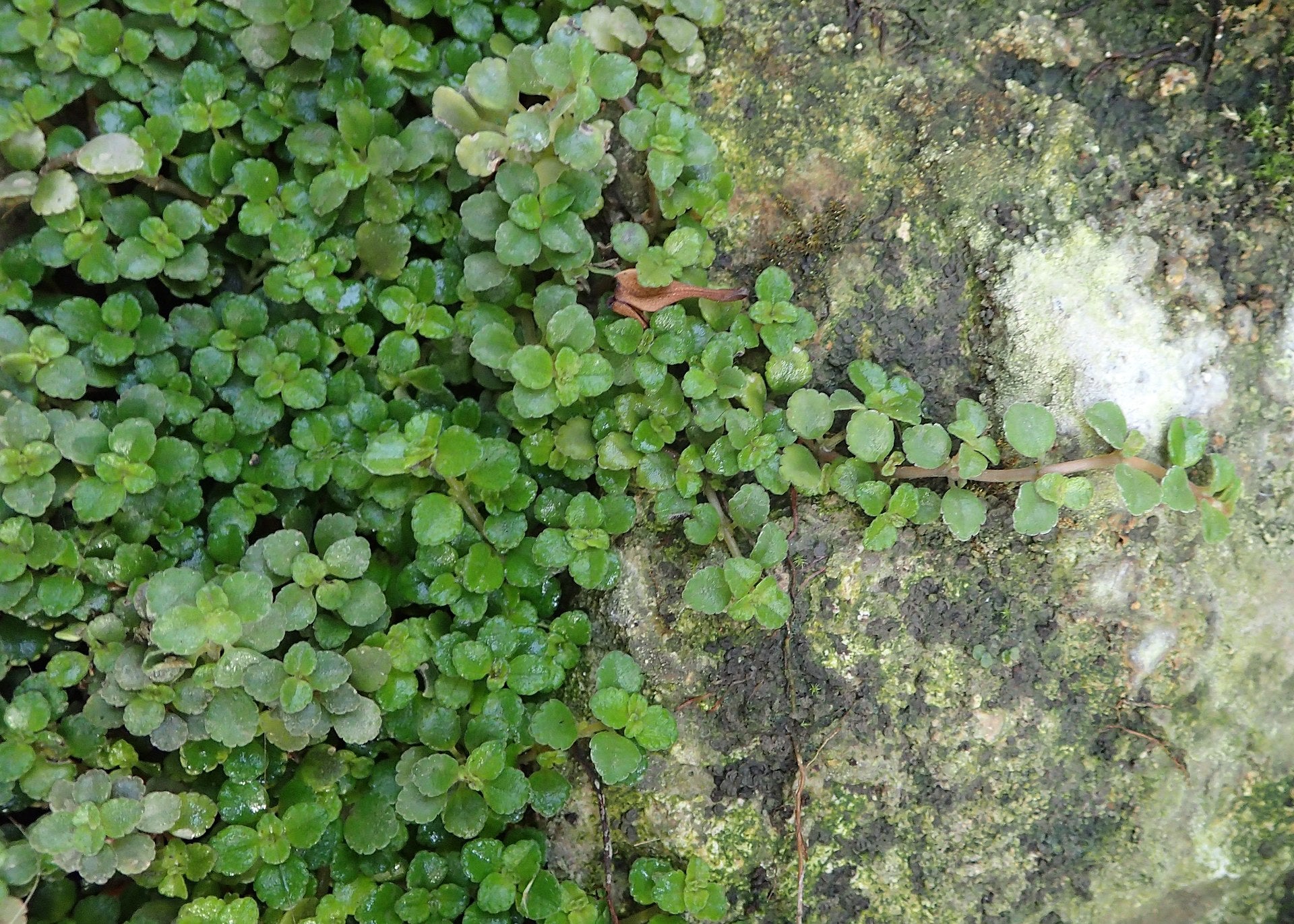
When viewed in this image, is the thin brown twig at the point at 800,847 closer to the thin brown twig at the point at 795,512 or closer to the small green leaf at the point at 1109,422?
the thin brown twig at the point at 795,512

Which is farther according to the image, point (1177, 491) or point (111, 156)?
point (111, 156)

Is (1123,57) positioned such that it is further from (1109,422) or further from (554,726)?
(554,726)

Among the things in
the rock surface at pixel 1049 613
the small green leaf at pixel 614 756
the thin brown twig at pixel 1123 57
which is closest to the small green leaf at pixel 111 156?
the rock surface at pixel 1049 613

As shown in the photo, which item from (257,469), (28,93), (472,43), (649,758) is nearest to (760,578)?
(649,758)

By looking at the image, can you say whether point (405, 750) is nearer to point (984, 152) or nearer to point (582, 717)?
point (582, 717)

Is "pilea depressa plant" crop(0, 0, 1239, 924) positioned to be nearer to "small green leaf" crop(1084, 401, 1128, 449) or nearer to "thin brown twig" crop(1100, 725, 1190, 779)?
"small green leaf" crop(1084, 401, 1128, 449)

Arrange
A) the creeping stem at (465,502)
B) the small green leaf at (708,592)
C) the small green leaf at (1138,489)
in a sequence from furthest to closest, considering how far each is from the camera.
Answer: the creeping stem at (465,502)
the small green leaf at (708,592)
the small green leaf at (1138,489)

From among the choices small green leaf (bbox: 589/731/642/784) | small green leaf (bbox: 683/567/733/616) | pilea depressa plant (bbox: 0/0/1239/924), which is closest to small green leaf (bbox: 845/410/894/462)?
pilea depressa plant (bbox: 0/0/1239/924)

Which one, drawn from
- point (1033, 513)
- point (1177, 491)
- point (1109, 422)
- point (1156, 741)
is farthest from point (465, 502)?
point (1156, 741)
